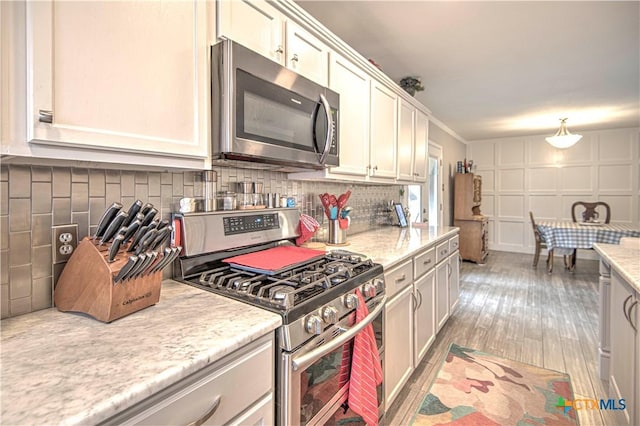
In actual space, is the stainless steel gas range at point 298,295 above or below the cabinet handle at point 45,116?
below

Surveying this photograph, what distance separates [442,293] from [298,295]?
1.89m

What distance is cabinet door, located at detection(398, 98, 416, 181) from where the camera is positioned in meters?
2.68

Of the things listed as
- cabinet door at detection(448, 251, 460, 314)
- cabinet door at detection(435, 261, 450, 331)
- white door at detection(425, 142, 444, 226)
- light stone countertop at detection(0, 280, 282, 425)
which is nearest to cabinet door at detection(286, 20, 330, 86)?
light stone countertop at detection(0, 280, 282, 425)

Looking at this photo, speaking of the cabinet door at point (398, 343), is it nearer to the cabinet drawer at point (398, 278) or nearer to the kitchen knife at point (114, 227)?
the cabinet drawer at point (398, 278)

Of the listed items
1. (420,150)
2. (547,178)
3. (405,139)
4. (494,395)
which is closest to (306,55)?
(405,139)

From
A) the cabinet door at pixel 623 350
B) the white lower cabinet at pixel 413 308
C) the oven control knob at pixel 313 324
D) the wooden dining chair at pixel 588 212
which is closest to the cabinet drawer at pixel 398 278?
the white lower cabinet at pixel 413 308

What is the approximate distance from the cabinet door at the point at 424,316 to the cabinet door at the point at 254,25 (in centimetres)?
154

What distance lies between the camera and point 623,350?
1.51m

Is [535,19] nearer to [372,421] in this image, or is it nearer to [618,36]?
[618,36]

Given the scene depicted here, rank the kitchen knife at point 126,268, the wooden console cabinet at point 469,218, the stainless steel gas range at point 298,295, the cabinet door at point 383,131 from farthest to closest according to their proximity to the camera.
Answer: the wooden console cabinet at point 469,218, the cabinet door at point 383,131, the stainless steel gas range at point 298,295, the kitchen knife at point 126,268

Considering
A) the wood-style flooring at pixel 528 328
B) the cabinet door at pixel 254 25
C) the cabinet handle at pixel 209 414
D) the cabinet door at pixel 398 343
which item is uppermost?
the cabinet door at pixel 254 25

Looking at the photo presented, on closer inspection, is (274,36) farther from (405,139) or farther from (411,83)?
(411,83)

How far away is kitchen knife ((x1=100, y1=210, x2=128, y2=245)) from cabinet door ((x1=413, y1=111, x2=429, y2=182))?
103 inches

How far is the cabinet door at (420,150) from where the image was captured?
3.03 metres
